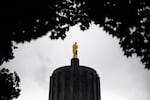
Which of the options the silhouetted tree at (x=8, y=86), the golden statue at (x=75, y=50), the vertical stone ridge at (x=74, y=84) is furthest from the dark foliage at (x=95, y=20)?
the golden statue at (x=75, y=50)

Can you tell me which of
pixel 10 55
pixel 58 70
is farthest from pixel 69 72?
pixel 10 55

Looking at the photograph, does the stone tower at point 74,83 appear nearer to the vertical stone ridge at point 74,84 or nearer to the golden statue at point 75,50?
the vertical stone ridge at point 74,84

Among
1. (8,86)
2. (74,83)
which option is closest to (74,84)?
(74,83)

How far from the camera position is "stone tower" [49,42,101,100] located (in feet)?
73.5

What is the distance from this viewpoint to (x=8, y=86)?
7133 millimetres

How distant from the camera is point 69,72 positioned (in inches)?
922

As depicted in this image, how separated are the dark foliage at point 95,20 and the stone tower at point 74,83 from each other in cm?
1556

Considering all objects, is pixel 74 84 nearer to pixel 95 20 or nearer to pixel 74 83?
pixel 74 83

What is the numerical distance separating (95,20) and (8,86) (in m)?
2.67

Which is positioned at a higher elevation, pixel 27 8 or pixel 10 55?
pixel 27 8

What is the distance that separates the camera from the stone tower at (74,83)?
22.4m

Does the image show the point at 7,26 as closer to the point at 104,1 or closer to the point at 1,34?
the point at 1,34

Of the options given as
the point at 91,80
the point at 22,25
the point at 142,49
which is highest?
the point at 91,80

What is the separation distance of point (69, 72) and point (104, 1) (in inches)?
666
